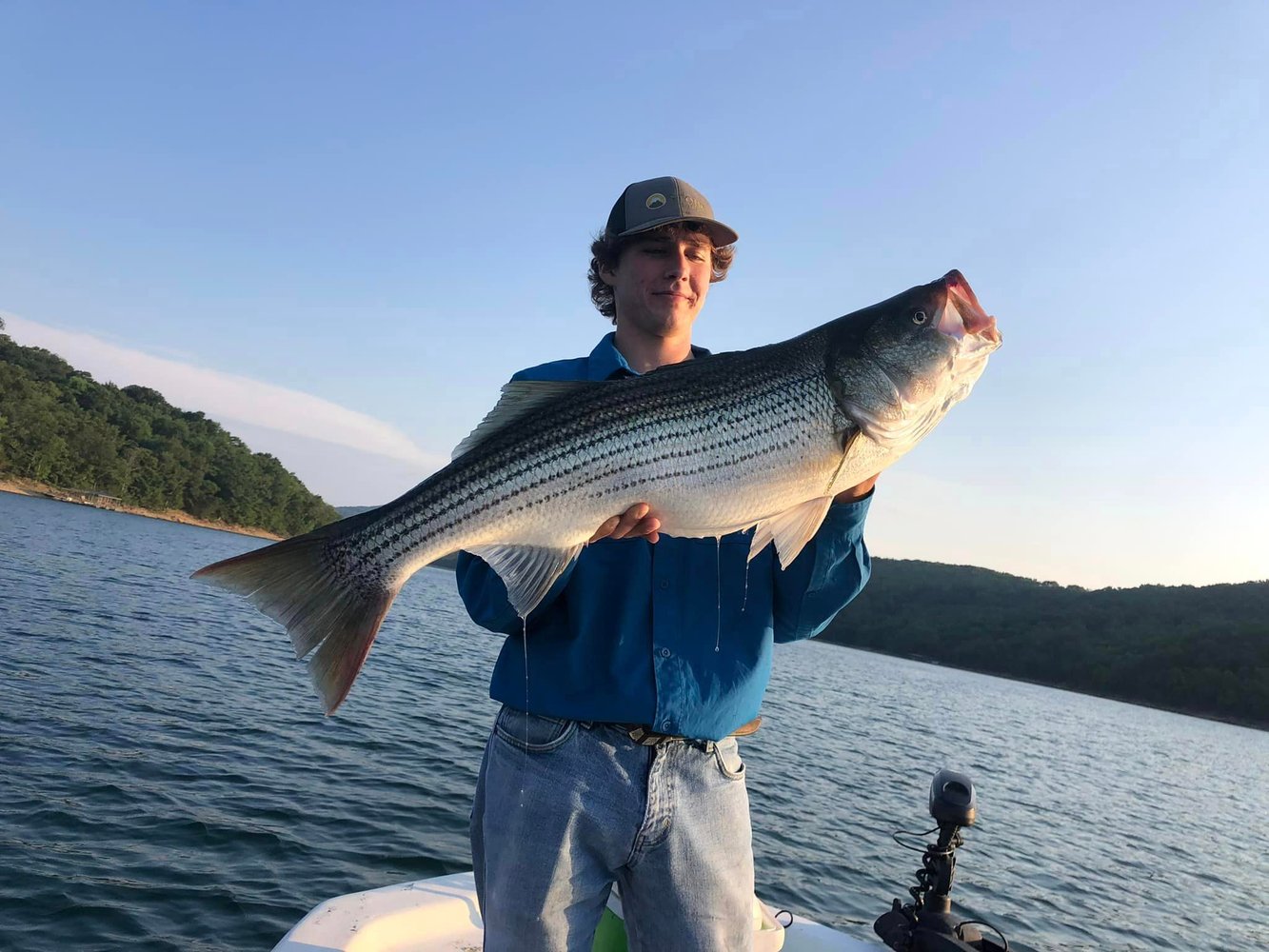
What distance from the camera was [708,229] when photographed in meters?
3.97

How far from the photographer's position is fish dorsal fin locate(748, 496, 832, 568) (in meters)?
3.38

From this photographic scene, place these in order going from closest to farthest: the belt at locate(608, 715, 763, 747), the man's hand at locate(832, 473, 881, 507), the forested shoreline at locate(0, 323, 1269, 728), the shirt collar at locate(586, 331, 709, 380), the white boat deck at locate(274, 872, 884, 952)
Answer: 1. the belt at locate(608, 715, 763, 747)
2. the man's hand at locate(832, 473, 881, 507)
3. the shirt collar at locate(586, 331, 709, 380)
4. the white boat deck at locate(274, 872, 884, 952)
5. the forested shoreline at locate(0, 323, 1269, 728)

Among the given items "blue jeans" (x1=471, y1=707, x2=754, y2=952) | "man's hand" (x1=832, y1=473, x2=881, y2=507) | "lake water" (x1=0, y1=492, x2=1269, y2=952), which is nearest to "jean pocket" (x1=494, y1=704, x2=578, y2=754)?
"blue jeans" (x1=471, y1=707, x2=754, y2=952)

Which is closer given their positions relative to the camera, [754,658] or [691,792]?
[691,792]

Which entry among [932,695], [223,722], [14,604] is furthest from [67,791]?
[932,695]

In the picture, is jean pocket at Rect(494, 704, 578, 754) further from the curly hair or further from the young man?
the curly hair

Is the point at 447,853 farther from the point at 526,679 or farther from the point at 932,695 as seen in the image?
the point at 932,695

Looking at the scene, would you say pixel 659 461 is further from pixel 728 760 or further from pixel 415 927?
pixel 415 927

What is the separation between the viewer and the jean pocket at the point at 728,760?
10.9ft

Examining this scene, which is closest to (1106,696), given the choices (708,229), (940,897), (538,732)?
(940,897)

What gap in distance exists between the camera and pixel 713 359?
11.7 ft

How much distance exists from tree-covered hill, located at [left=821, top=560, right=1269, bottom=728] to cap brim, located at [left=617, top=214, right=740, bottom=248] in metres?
106

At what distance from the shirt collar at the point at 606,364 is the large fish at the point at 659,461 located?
1.38 feet

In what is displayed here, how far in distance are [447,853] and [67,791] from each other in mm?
5242
